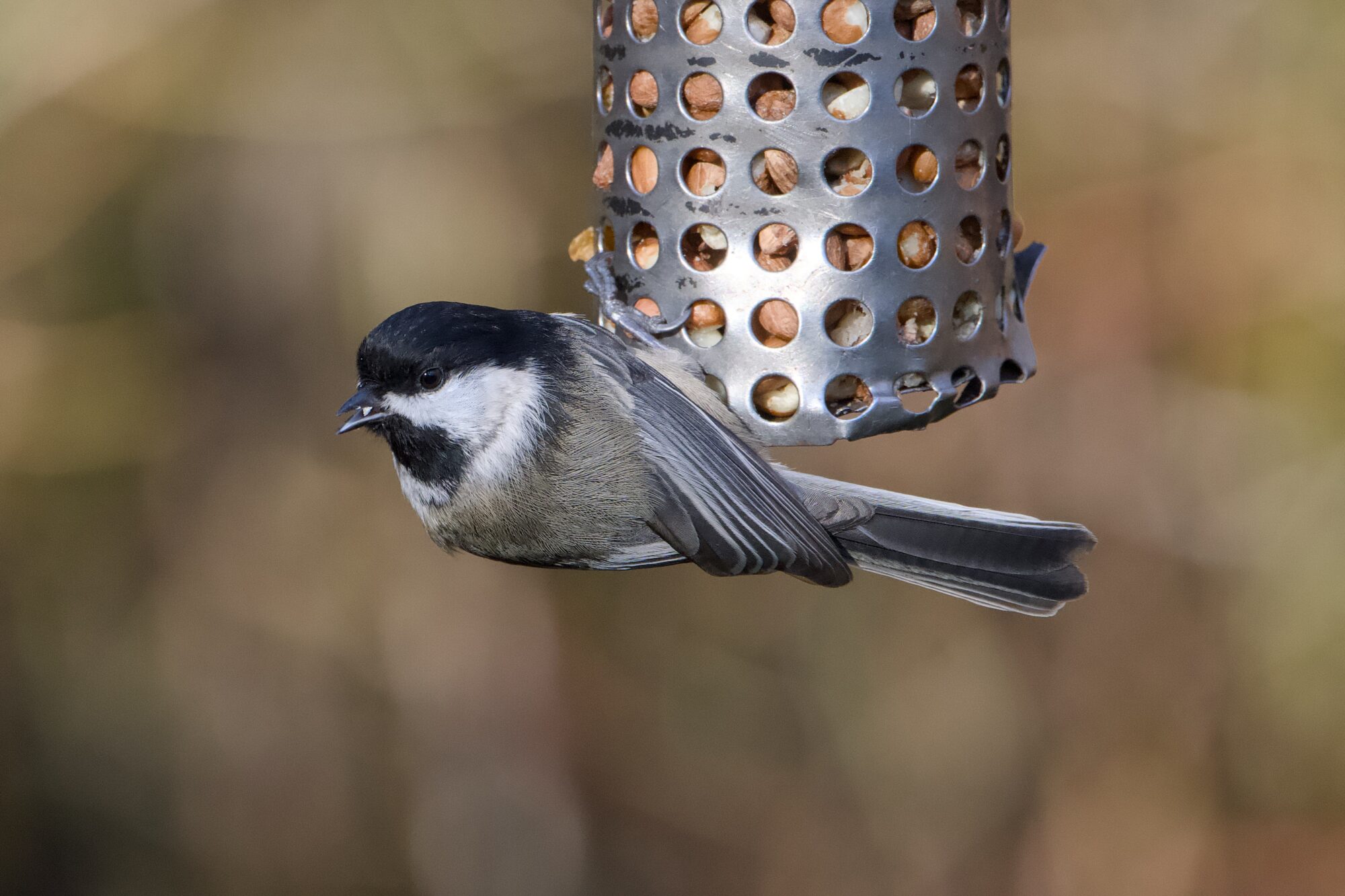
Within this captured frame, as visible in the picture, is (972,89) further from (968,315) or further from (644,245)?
(644,245)

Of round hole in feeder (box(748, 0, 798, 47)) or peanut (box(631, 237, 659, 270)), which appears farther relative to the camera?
peanut (box(631, 237, 659, 270))

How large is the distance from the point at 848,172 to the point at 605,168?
0.35m

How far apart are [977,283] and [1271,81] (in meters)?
2.03

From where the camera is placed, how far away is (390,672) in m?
3.79

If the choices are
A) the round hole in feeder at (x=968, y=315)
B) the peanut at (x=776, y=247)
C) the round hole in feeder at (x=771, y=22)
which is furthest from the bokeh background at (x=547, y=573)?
the round hole in feeder at (x=771, y=22)

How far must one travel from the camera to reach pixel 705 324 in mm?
1717

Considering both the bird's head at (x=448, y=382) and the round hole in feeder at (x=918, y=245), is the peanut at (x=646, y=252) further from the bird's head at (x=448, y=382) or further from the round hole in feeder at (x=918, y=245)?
the round hole in feeder at (x=918, y=245)

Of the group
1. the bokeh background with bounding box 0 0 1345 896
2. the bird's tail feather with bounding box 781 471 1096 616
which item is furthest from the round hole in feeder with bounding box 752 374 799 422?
the bokeh background with bounding box 0 0 1345 896

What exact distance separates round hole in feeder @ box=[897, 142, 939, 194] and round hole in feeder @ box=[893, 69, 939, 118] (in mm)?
47

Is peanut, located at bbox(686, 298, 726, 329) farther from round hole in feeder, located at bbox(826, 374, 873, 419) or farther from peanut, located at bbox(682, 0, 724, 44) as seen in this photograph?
peanut, located at bbox(682, 0, 724, 44)

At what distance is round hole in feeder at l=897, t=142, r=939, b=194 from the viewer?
1.65m

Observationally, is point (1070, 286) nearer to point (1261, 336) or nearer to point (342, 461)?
point (1261, 336)

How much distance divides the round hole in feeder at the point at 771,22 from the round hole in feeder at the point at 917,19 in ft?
0.46

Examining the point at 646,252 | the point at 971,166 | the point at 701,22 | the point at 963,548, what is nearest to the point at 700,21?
the point at 701,22
